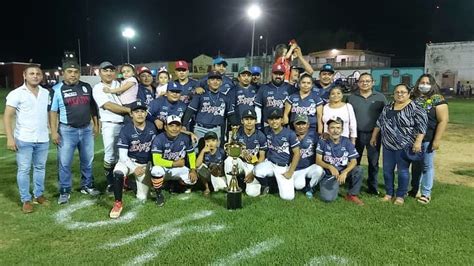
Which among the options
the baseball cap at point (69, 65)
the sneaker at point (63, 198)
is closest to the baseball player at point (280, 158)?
the sneaker at point (63, 198)

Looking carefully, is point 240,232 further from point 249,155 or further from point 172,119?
point 172,119

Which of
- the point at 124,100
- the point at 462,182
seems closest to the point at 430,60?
the point at 462,182

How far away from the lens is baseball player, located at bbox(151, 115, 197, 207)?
5.50 metres

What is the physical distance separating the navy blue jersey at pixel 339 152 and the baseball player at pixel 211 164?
1547 mm

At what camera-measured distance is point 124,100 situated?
584cm

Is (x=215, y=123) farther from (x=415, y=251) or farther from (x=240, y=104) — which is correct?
(x=415, y=251)

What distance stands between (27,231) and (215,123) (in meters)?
2.92

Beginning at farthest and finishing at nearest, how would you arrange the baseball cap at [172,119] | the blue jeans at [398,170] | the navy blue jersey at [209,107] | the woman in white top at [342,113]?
the navy blue jersey at [209,107] < the woman in white top at [342,113] < the baseball cap at [172,119] < the blue jeans at [398,170]

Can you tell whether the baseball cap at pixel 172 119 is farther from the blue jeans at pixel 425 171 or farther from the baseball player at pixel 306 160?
the blue jeans at pixel 425 171

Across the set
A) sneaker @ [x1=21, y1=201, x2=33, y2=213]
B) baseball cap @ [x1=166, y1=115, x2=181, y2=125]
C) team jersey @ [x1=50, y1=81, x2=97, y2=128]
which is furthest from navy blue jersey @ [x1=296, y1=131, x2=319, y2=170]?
sneaker @ [x1=21, y1=201, x2=33, y2=213]

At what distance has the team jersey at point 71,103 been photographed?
5.29 m

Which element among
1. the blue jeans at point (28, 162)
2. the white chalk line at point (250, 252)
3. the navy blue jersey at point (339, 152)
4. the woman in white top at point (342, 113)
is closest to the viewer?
the white chalk line at point (250, 252)

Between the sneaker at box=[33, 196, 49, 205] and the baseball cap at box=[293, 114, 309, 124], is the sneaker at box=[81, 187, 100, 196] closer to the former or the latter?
the sneaker at box=[33, 196, 49, 205]

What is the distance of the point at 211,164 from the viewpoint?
5938 millimetres
